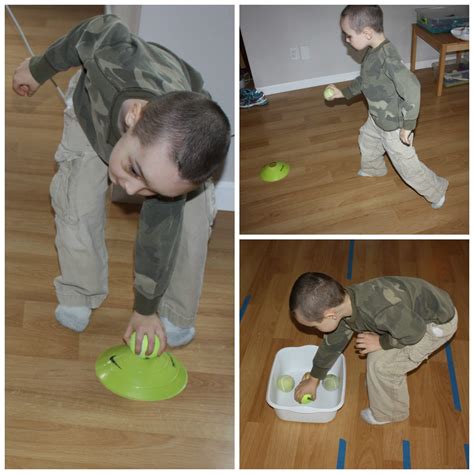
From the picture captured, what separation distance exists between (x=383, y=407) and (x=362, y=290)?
292mm

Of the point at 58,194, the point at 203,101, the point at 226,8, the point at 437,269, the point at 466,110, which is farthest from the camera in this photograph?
the point at 466,110

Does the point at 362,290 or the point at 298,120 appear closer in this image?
the point at 362,290

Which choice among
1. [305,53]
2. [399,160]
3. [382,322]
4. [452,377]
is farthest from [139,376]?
[305,53]

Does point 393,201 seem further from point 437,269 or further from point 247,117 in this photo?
point 247,117

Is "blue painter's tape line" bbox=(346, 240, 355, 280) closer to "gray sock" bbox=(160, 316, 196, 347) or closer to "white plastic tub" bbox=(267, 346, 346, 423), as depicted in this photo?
"white plastic tub" bbox=(267, 346, 346, 423)

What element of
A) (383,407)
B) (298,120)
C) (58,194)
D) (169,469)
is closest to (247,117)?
(298,120)

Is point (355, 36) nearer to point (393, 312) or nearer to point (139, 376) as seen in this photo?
point (393, 312)

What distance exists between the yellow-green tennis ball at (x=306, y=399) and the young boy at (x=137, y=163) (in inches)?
13.2

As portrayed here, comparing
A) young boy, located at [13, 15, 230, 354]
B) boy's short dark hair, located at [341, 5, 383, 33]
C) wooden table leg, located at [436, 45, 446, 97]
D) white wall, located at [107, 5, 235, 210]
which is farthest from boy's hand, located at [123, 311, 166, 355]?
wooden table leg, located at [436, 45, 446, 97]

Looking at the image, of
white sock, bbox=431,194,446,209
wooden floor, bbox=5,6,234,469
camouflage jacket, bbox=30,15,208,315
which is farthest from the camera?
white sock, bbox=431,194,446,209

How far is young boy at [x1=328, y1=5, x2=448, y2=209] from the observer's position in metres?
1.54

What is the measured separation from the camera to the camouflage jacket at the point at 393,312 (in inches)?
54.1

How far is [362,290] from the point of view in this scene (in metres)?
1.44

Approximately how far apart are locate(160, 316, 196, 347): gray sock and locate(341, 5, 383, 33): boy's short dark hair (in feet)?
2.87
